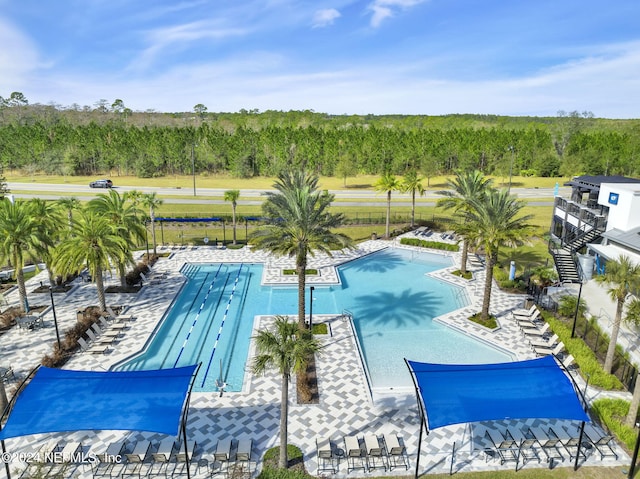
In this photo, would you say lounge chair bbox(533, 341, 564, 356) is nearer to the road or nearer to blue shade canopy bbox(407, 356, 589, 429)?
blue shade canopy bbox(407, 356, 589, 429)

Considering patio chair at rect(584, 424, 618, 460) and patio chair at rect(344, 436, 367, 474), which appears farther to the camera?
patio chair at rect(584, 424, 618, 460)

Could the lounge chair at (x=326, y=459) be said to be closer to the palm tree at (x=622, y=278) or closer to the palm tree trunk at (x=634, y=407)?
the palm tree trunk at (x=634, y=407)

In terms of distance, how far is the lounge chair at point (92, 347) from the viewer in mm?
21844

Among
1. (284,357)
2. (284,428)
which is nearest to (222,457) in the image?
(284,428)

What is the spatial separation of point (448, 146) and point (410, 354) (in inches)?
2914

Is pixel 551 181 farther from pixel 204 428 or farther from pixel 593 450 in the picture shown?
pixel 204 428

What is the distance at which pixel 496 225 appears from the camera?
2433cm

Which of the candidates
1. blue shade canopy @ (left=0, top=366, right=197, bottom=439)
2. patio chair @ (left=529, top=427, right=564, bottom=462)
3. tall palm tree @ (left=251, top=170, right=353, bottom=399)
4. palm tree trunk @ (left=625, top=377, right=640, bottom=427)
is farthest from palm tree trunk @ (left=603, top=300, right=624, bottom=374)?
blue shade canopy @ (left=0, top=366, right=197, bottom=439)

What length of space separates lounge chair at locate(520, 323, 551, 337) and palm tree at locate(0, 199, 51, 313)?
28.0m

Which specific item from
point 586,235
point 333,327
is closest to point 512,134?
point 586,235

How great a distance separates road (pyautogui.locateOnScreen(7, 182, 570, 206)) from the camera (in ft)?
198

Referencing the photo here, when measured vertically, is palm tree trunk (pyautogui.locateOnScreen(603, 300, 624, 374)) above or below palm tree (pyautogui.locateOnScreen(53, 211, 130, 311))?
below

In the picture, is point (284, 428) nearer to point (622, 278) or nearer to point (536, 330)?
point (622, 278)

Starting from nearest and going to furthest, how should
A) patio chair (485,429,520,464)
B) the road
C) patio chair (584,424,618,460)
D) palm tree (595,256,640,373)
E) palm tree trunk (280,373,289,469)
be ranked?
palm tree trunk (280,373,289,469), patio chair (485,429,520,464), patio chair (584,424,618,460), palm tree (595,256,640,373), the road
